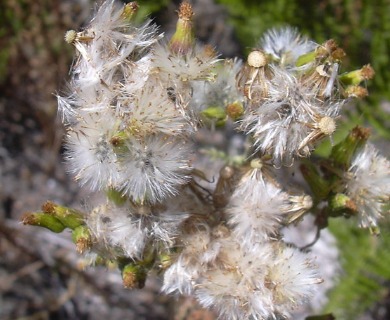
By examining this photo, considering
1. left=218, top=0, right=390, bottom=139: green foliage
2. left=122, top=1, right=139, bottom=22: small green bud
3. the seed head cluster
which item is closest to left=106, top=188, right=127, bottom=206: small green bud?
the seed head cluster

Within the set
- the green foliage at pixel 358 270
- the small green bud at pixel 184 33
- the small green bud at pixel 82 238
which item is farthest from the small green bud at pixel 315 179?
the green foliage at pixel 358 270

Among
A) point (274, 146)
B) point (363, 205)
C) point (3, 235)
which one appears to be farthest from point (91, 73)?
point (3, 235)

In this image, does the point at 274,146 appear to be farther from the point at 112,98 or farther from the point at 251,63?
the point at 112,98

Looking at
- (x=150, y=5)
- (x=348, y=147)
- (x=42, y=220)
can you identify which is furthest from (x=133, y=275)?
(x=150, y=5)

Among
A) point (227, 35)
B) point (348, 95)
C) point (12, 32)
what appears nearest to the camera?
point (348, 95)

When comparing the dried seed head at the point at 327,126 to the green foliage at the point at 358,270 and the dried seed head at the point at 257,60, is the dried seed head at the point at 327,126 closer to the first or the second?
the dried seed head at the point at 257,60

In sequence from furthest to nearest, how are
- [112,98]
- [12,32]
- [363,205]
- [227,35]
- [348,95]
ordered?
1. [227,35]
2. [12,32]
3. [363,205]
4. [348,95]
5. [112,98]

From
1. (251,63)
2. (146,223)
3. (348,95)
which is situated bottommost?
(146,223)

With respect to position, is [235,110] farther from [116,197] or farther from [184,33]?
[116,197]
